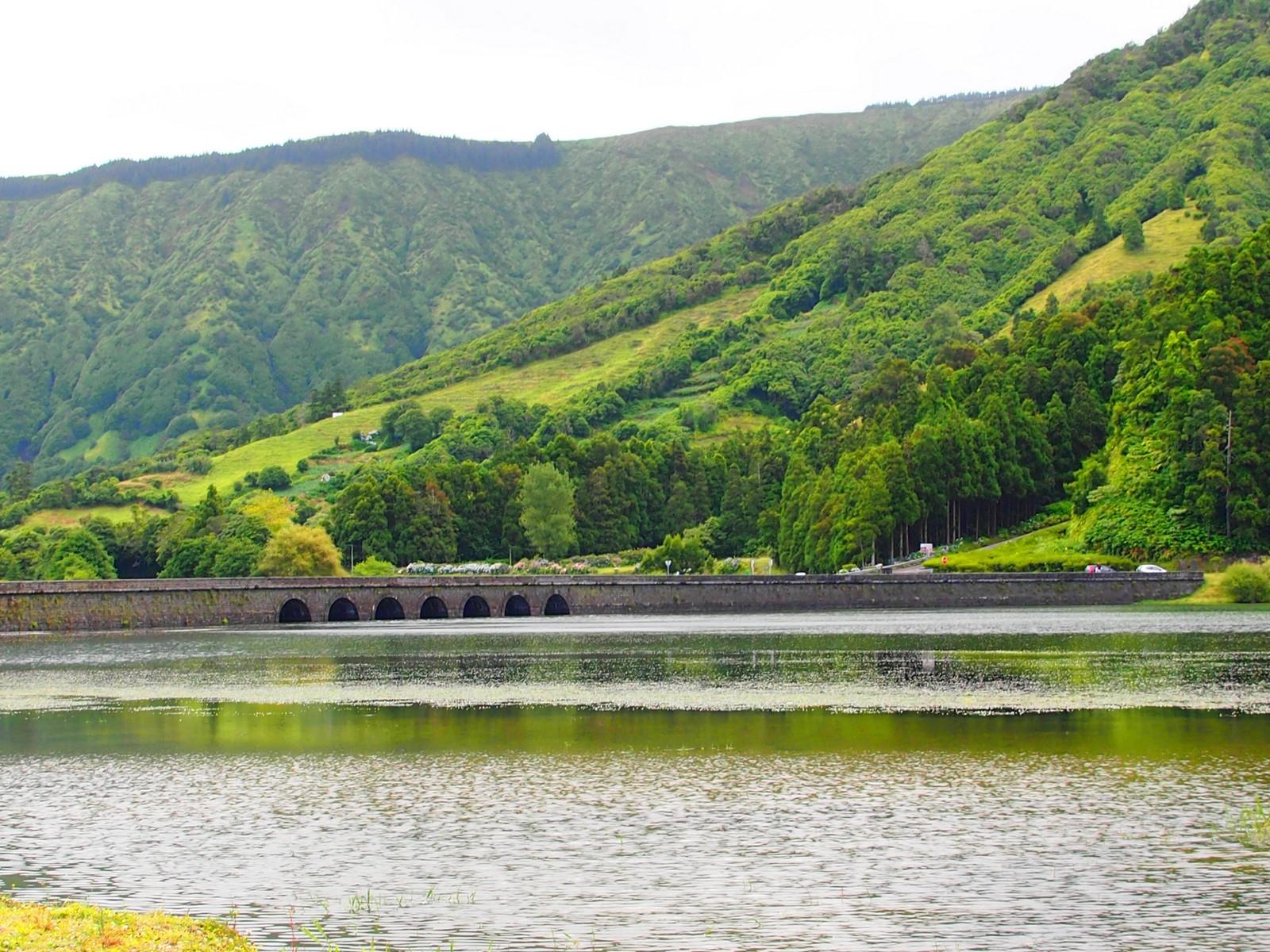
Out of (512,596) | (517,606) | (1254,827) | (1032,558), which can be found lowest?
(517,606)

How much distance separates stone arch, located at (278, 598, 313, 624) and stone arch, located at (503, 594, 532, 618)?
20279mm

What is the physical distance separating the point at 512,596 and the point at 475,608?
448cm

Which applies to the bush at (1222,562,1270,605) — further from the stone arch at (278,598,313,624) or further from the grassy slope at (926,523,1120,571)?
the stone arch at (278,598,313,624)

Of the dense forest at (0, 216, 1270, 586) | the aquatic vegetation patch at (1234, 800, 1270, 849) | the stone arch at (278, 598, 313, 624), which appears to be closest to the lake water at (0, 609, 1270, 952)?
the aquatic vegetation patch at (1234, 800, 1270, 849)

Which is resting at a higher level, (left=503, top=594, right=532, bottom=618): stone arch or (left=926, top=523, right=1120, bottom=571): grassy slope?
(left=926, top=523, right=1120, bottom=571): grassy slope

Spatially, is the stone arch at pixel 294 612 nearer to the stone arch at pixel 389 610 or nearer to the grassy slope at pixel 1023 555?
the stone arch at pixel 389 610

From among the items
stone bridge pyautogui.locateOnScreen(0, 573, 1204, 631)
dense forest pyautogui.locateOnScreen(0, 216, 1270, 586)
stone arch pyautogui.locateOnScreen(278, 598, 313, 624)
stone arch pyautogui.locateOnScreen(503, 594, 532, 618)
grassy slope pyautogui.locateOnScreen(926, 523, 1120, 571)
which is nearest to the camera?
stone bridge pyautogui.locateOnScreen(0, 573, 1204, 631)

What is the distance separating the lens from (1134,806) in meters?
37.4

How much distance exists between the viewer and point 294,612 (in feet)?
539

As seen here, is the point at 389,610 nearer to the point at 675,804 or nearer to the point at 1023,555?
the point at 1023,555

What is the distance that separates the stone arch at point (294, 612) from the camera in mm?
162625

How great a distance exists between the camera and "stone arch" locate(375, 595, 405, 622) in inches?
6639

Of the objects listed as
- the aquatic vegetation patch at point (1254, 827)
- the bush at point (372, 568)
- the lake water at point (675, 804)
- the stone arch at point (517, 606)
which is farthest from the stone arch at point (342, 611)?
the aquatic vegetation patch at point (1254, 827)

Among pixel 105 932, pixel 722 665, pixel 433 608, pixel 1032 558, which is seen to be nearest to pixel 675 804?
pixel 105 932
